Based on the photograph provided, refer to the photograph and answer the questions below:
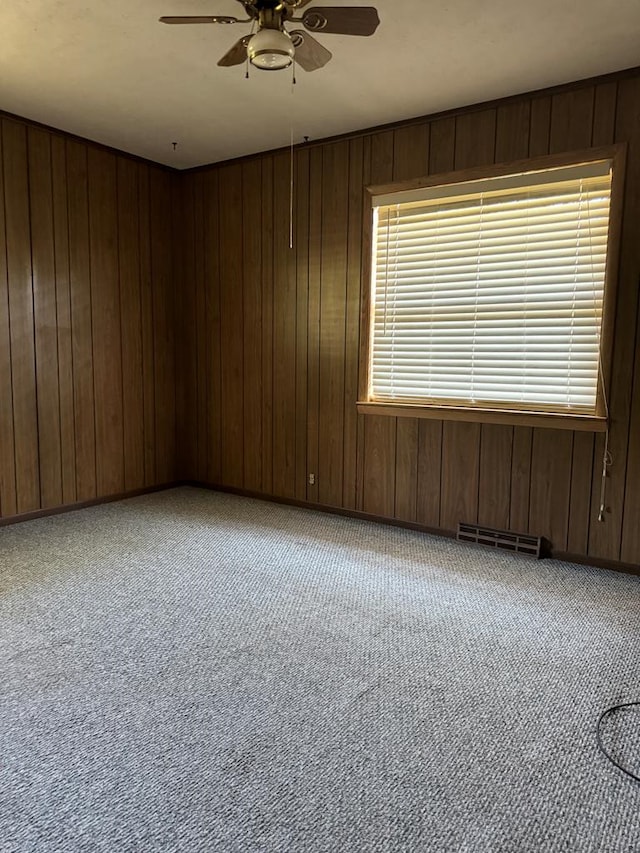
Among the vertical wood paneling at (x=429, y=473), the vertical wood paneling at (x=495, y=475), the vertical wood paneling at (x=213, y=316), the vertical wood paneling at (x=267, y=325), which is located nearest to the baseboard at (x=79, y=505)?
the vertical wood paneling at (x=213, y=316)

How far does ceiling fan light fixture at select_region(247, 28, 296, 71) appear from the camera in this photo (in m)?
2.08

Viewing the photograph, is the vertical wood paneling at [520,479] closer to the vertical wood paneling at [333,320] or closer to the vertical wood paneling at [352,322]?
the vertical wood paneling at [352,322]

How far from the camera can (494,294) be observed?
3.60 metres

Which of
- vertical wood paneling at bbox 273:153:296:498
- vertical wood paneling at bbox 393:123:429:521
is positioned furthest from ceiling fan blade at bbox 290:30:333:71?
vertical wood paneling at bbox 273:153:296:498

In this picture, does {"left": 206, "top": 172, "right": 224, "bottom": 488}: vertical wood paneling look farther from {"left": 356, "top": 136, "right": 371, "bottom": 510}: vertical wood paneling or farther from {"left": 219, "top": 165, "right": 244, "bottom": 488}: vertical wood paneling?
{"left": 356, "top": 136, "right": 371, "bottom": 510}: vertical wood paneling

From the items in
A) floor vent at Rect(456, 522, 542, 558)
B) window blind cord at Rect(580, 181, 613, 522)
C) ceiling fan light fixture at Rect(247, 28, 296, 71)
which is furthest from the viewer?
floor vent at Rect(456, 522, 542, 558)

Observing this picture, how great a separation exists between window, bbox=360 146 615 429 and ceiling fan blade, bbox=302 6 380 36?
1555mm

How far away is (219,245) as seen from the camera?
191 inches

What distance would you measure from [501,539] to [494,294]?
154 centimetres

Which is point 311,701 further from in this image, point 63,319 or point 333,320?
point 63,319

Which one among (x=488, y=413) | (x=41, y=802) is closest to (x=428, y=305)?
(x=488, y=413)

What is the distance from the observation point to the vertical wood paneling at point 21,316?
12.6ft

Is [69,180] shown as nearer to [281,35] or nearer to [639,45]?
[281,35]

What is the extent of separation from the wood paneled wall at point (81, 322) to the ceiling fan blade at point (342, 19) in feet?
8.53
